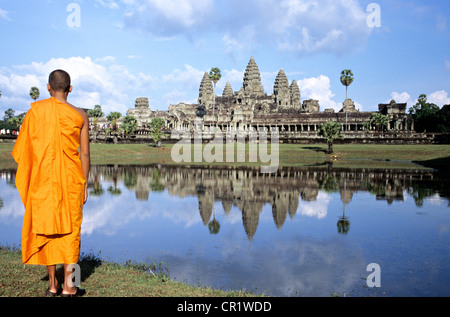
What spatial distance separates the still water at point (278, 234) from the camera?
8.52m

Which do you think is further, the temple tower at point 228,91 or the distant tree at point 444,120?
the temple tower at point 228,91

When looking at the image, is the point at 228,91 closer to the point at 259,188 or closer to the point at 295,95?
the point at 295,95

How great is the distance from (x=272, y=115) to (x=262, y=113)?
6.23 m

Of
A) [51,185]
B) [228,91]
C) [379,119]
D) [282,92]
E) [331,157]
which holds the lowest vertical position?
[331,157]

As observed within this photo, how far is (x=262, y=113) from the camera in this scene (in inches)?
4102

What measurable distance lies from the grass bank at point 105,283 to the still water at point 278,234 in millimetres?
932

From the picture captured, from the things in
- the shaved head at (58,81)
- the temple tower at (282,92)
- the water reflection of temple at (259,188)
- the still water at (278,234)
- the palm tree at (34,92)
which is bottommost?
the still water at (278,234)

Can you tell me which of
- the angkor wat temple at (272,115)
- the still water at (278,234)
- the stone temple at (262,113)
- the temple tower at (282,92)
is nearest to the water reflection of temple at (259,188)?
the still water at (278,234)

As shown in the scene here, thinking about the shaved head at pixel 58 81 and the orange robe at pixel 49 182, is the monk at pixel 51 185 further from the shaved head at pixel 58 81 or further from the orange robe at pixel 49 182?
the shaved head at pixel 58 81

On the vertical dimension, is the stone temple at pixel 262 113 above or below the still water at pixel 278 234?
above

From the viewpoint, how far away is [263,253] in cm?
1048

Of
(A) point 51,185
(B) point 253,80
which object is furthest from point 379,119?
(A) point 51,185

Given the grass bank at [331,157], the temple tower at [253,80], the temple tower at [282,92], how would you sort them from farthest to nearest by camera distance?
the temple tower at [253,80], the temple tower at [282,92], the grass bank at [331,157]
